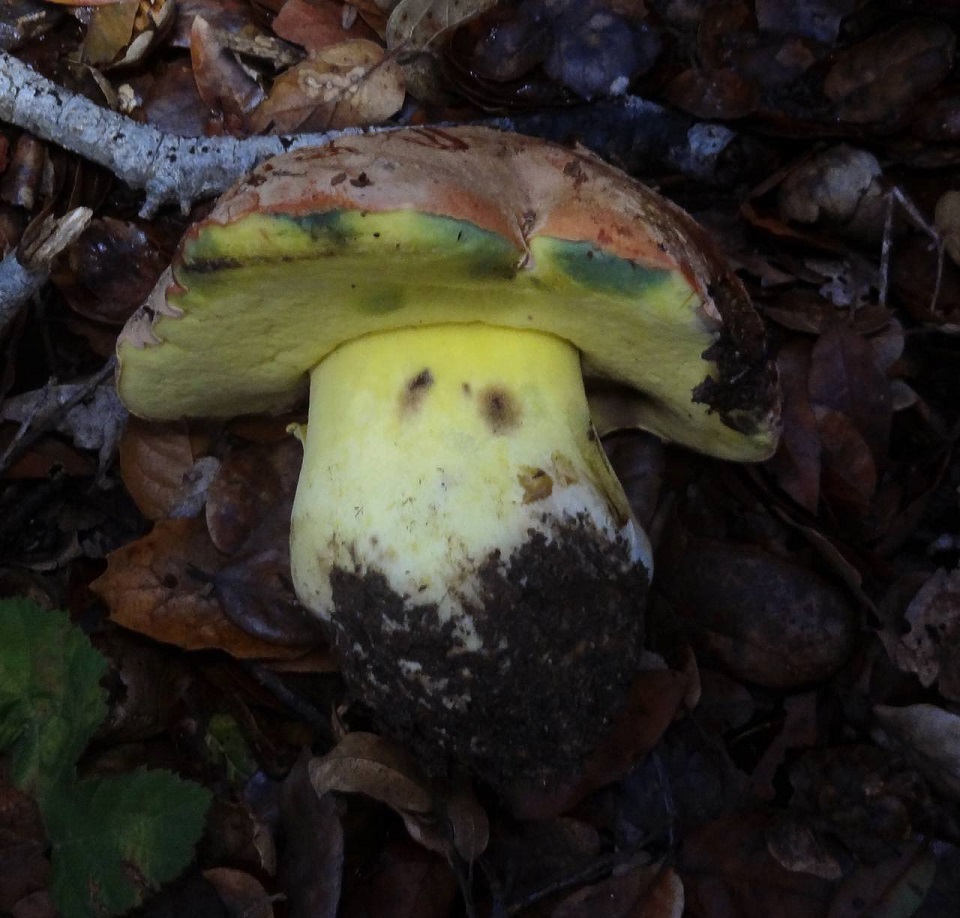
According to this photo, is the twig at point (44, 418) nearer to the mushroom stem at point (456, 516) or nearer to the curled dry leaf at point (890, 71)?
the mushroom stem at point (456, 516)

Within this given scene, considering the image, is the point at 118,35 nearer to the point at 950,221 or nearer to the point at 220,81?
the point at 220,81

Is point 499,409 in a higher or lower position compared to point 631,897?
higher

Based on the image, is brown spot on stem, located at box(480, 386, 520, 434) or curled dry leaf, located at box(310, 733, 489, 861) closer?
brown spot on stem, located at box(480, 386, 520, 434)

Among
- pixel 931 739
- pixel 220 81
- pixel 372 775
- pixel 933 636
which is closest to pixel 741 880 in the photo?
pixel 931 739

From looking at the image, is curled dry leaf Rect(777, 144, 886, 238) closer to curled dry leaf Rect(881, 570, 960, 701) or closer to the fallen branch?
the fallen branch

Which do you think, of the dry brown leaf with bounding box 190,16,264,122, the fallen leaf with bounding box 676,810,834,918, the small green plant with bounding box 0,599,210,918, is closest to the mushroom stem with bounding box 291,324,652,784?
the small green plant with bounding box 0,599,210,918

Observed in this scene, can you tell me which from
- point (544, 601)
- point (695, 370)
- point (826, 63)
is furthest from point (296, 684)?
point (826, 63)
